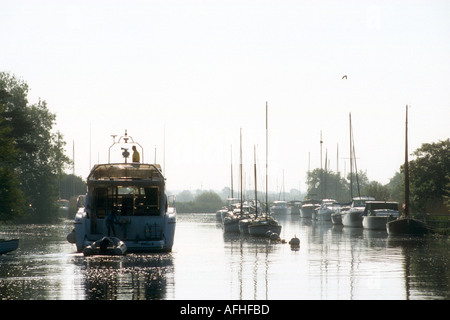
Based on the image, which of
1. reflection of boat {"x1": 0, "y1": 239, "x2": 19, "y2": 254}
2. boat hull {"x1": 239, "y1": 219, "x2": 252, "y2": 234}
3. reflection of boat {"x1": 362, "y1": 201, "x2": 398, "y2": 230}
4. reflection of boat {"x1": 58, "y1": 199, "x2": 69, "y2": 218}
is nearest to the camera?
reflection of boat {"x1": 0, "y1": 239, "x2": 19, "y2": 254}

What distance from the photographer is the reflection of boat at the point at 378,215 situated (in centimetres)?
7038

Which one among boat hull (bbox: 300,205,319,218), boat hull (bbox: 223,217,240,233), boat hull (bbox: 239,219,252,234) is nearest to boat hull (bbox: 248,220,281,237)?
boat hull (bbox: 239,219,252,234)

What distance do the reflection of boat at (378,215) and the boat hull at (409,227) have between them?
979 cm

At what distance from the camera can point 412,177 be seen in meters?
74.6

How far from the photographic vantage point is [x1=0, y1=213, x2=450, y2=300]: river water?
21734 mm

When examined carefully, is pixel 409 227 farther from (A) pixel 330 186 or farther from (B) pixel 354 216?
(A) pixel 330 186

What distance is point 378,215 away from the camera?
72812 millimetres

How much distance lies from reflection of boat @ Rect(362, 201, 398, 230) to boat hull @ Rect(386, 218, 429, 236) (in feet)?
32.1

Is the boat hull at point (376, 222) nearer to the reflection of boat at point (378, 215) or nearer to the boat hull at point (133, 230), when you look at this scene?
the reflection of boat at point (378, 215)

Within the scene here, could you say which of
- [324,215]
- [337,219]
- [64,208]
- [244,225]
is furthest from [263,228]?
[64,208]

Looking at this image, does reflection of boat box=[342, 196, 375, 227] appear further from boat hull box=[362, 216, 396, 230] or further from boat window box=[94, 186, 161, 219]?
boat window box=[94, 186, 161, 219]

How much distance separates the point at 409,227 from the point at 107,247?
3127cm
